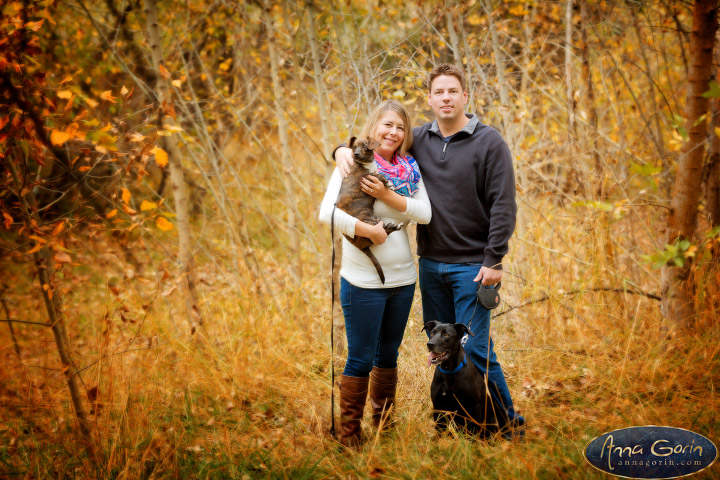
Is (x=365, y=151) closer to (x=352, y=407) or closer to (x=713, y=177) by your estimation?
(x=352, y=407)

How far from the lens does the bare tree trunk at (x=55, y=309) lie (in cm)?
249

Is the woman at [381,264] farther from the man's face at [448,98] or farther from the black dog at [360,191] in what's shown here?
the man's face at [448,98]

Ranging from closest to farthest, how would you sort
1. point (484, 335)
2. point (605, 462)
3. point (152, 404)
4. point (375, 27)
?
point (605, 462) → point (484, 335) → point (152, 404) → point (375, 27)

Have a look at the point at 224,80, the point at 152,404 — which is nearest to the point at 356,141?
the point at 152,404

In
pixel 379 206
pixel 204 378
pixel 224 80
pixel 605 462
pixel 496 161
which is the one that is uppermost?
pixel 224 80

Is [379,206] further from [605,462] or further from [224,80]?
[224,80]

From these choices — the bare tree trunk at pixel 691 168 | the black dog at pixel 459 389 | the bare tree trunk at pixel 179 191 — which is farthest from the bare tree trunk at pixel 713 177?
the bare tree trunk at pixel 179 191

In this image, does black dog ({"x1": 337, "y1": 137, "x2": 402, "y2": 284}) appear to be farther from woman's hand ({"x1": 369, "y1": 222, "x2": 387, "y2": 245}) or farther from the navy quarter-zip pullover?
the navy quarter-zip pullover

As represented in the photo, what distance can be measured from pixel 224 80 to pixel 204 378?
277 inches

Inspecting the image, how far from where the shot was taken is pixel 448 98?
2.72 meters

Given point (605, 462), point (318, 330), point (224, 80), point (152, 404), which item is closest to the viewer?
point (605, 462)

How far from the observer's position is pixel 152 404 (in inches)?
124

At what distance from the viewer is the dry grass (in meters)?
2.68

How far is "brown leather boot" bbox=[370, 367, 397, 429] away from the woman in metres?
0.07
